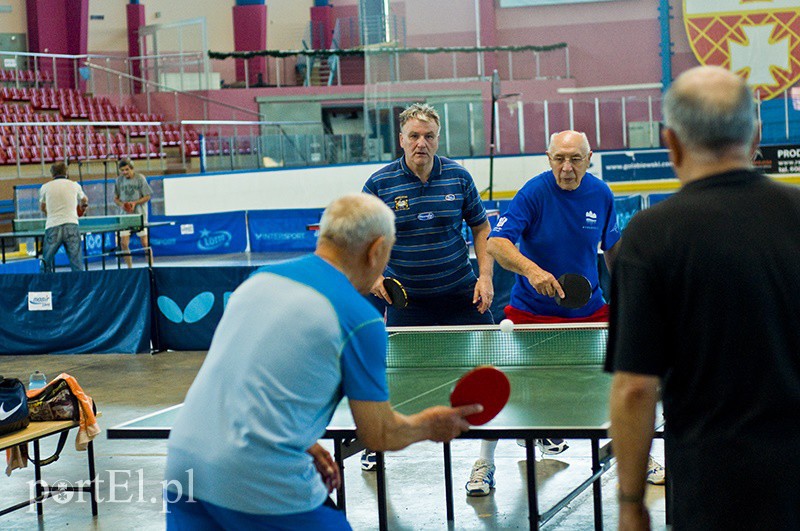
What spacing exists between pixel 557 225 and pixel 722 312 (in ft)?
11.1

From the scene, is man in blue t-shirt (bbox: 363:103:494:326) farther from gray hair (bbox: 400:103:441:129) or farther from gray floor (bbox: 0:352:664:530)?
gray floor (bbox: 0:352:664:530)

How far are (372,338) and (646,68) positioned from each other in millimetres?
24793

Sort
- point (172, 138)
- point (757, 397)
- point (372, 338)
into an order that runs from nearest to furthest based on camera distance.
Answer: point (757, 397) → point (372, 338) → point (172, 138)

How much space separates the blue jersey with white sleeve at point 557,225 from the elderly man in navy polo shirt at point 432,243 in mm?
304

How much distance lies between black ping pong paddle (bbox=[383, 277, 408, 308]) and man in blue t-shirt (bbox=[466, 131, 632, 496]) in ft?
1.57

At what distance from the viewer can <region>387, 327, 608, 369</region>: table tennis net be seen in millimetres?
4766

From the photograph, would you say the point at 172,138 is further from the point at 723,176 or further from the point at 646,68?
the point at 723,176

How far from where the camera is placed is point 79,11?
26656mm

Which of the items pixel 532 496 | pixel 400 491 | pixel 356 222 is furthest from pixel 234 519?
pixel 400 491

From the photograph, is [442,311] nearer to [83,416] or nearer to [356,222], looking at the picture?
[83,416]

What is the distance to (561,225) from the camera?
546cm

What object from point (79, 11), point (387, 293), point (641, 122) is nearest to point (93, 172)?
point (79, 11)

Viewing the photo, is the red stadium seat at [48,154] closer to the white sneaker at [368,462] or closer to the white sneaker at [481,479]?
the white sneaker at [368,462]

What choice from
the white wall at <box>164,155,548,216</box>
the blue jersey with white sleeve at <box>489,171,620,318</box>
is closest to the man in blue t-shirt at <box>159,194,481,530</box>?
the blue jersey with white sleeve at <box>489,171,620,318</box>
